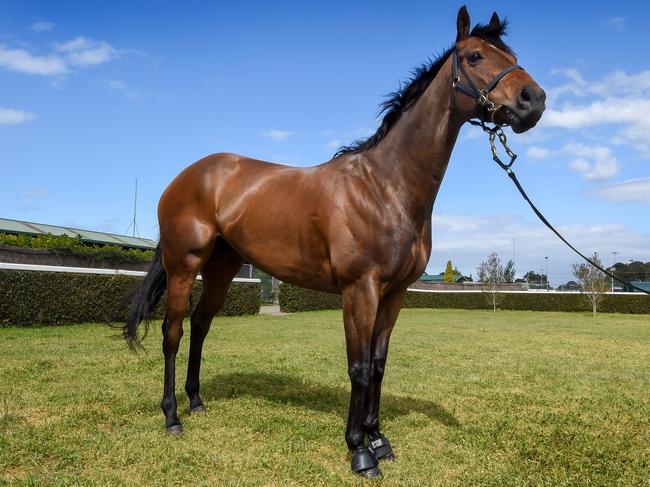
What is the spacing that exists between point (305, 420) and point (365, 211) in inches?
79.8

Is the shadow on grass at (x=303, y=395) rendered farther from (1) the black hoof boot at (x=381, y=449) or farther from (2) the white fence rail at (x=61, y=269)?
(2) the white fence rail at (x=61, y=269)

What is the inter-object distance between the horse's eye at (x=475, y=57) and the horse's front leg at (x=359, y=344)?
1.70 metres

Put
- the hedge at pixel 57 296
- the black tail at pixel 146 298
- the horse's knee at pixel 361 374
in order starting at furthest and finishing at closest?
the hedge at pixel 57 296
the black tail at pixel 146 298
the horse's knee at pixel 361 374

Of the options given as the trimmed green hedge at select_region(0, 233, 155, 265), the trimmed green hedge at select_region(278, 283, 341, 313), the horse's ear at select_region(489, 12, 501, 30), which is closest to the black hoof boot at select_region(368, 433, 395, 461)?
the horse's ear at select_region(489, 12, 501, 30)

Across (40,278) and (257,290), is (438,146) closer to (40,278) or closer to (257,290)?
(40,278)

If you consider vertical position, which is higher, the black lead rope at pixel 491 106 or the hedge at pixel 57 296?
the black lead rope at pixel 491 106

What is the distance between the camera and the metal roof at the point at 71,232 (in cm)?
2130

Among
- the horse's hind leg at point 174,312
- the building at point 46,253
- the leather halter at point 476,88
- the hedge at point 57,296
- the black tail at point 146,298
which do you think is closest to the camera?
the leather halter at point 476,88

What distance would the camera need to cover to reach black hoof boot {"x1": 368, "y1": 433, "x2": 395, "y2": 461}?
3.63 m

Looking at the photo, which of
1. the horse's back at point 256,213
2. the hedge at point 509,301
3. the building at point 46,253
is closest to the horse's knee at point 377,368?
the horse's back at point 256,213

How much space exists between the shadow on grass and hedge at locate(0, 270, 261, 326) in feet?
15.7

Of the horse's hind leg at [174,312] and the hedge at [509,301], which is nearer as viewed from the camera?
the horse's hind leg at [174,312]

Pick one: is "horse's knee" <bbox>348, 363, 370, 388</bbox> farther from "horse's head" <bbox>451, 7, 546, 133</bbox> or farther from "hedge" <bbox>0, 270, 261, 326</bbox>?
"hedge" <bbox>0, 270, 261, 326</bbox>

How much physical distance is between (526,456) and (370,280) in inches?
67.6
